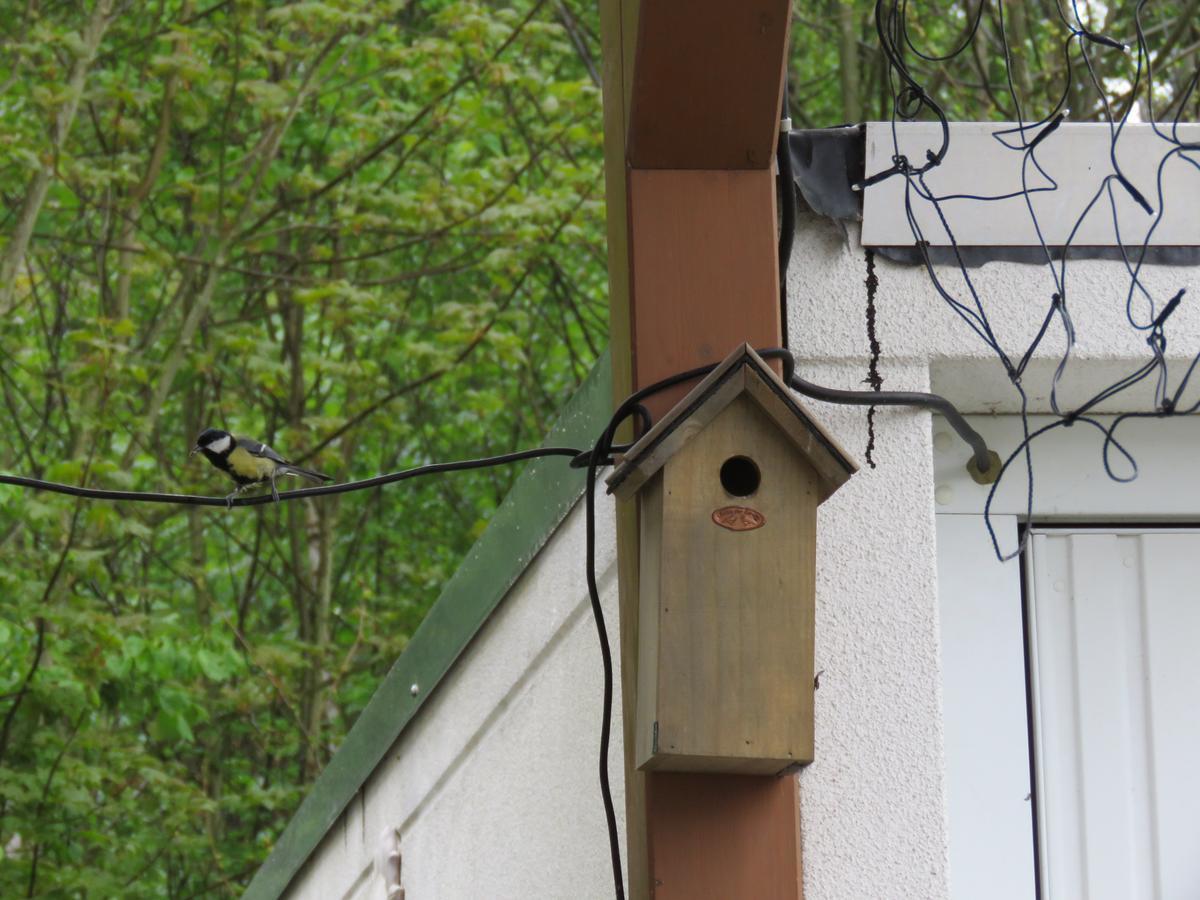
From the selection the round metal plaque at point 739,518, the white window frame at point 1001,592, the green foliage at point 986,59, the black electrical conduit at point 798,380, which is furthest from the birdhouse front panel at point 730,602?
the green foliage at point 986,59

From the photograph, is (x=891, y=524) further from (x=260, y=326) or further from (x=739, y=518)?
(x=260, y=326)

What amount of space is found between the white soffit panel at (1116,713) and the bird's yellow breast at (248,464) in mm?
2718

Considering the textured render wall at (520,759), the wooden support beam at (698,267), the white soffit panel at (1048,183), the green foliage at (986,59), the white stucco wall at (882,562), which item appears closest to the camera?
the wooden support beam at (698,267)

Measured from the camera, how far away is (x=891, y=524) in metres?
2.29

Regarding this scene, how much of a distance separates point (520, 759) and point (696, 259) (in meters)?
1.39

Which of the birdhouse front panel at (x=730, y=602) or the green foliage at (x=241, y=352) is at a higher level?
the green foliage at (x=241, y=352)

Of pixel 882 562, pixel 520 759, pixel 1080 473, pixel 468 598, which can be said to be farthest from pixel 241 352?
pixel 882 562

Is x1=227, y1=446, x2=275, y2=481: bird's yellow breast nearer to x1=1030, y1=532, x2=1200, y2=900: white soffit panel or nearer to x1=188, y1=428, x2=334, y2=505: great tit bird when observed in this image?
x1=188, y1=428, x2=334, y2=505: great tit bird

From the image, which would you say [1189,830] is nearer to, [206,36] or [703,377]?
[703,377]

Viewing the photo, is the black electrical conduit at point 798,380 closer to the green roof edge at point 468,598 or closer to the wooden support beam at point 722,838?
the green roof edge at point 468,598

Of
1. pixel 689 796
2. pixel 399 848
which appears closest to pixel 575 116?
pixel 399 848

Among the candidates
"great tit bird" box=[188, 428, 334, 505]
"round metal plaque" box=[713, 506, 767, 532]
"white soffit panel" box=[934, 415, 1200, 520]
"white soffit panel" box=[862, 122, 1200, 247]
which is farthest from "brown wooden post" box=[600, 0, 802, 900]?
"great tit bird" box=[188, 428, 334, 505]

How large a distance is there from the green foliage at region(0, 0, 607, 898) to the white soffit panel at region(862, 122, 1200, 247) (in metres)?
4.78

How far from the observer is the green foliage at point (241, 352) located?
24.0 feet
